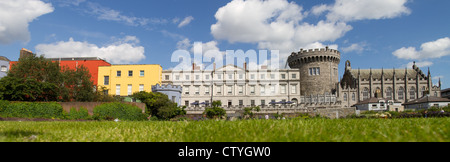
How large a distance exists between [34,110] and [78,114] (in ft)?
10.3

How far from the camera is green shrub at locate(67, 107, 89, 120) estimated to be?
23.5 metres

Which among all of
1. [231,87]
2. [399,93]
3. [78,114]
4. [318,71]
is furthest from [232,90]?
[78,114]

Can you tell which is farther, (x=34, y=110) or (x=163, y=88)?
(x=163, y=88)

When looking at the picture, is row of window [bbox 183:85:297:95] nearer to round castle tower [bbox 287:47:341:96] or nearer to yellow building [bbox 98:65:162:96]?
round castle tower [bbox 287:47:341:96]

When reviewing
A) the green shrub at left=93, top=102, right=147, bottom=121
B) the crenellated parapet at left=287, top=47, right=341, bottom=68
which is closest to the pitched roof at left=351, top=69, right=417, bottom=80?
the crenellated parapet at left=287, top=47, right=341, bottom=68

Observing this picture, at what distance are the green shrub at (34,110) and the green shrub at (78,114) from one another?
60 cm

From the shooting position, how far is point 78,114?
77.8 ft

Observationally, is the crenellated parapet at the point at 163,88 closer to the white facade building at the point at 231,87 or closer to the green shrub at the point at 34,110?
the green shrub at the point at 34,110

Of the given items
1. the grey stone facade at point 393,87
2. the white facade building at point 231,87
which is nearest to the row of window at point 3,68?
the white facade building at point 231,87

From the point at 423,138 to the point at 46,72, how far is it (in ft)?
126

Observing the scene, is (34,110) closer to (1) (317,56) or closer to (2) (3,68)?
(2) (3,68)

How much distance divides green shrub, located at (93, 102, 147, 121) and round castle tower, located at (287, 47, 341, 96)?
48887 mm
